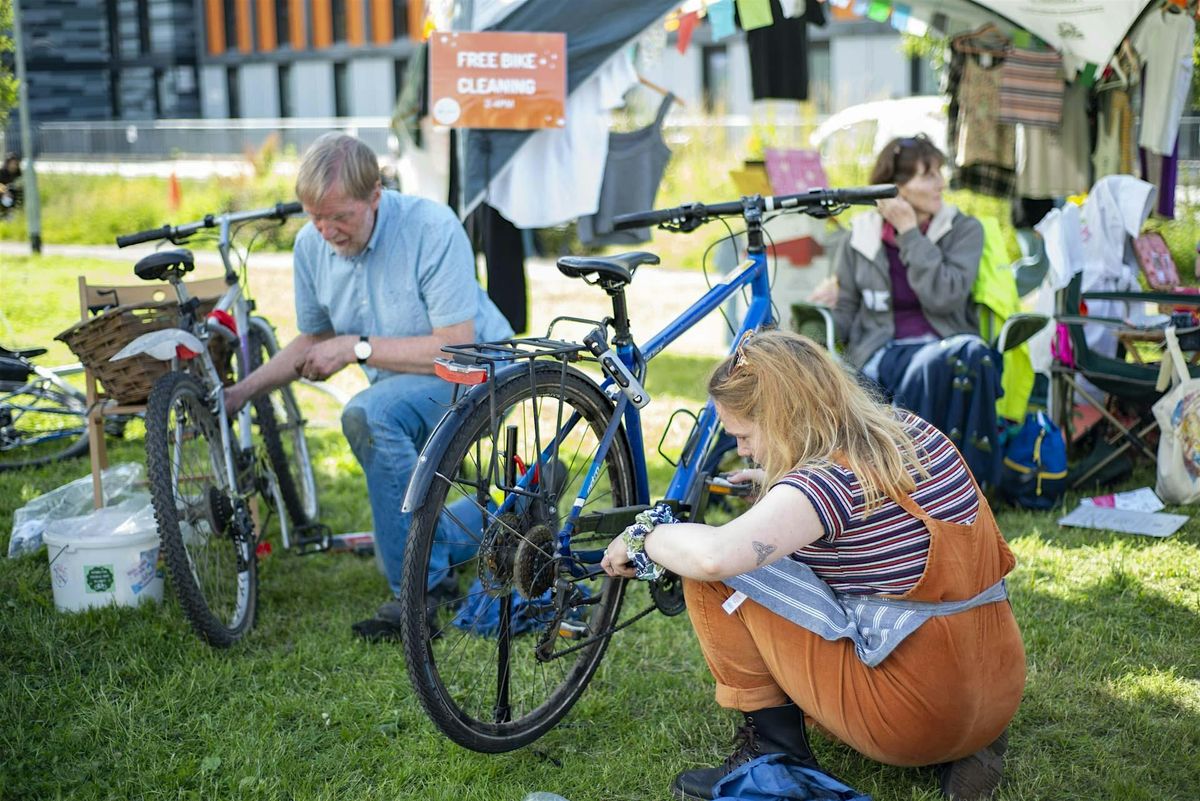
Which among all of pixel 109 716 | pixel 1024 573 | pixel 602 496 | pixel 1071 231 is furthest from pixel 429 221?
pixel 1071 231

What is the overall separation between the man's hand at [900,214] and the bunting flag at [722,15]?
2393mm

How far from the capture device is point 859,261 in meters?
4.73

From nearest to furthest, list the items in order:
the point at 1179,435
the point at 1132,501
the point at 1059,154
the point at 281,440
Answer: the point at 281,440
the point at 1179,435
the point at 1132,501
the point at 1059,154

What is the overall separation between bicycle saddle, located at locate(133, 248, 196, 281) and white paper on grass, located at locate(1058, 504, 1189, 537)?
122 inches

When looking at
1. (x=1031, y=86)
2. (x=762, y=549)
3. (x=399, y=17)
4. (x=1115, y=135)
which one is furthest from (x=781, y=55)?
(x=399, y=17)

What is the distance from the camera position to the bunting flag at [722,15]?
6527mm

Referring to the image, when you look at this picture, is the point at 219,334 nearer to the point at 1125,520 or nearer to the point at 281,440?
the point at 281,440

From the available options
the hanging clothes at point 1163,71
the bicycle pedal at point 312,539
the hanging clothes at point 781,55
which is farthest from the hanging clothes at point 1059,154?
the bicycle pedal at point 312,539

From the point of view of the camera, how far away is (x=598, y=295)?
10625 millimetres

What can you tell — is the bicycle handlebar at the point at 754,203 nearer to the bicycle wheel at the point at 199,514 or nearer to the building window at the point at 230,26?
the bicycle wheel at the point at 199,514

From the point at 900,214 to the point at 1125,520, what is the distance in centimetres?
138

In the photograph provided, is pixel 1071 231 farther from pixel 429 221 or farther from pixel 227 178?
pixel 227 178

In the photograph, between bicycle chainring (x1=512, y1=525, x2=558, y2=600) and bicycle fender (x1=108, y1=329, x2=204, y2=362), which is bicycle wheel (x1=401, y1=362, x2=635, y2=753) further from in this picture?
bicycle fender (x1=108, y1=329, x2=204, y2=362)

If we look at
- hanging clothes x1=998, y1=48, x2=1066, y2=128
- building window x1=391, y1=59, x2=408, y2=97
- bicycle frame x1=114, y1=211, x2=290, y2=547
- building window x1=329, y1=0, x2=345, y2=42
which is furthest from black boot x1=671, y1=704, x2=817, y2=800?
building window x1=329, y1=0, x2=345, y2=42
